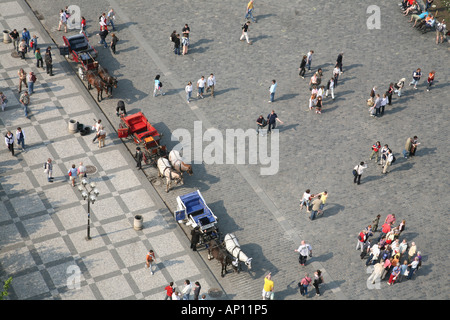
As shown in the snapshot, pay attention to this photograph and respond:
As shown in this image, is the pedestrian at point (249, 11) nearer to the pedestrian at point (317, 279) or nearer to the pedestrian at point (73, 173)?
the pedestrian at point (73, 173)

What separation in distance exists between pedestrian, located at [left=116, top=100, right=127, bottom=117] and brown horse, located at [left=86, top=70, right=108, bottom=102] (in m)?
1.78

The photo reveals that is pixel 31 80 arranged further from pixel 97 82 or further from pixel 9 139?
pixel 9 139

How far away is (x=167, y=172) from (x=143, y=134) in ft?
10.8

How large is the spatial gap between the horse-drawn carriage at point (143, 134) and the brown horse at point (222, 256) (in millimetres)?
7182

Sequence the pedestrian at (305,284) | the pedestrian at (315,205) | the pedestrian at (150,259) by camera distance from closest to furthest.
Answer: the pedestrian at (305,284) → the pedestrian at (150,259) → the pedestrian at (315,205)

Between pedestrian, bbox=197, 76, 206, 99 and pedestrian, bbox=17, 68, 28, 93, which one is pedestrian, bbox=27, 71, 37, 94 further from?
pedestrian, bbox=197, 76, 206, 99

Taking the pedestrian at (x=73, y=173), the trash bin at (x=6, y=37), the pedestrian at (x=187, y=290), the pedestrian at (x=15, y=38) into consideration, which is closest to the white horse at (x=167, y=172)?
the pedestrian at (x=73, y=173)

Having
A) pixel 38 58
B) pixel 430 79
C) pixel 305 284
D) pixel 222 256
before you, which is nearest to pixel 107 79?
pixel 38 58

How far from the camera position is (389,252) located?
38.4 meters

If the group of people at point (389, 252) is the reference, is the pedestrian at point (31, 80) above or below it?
above

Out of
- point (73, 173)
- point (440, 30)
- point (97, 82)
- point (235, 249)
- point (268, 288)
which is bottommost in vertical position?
point (268, 288)

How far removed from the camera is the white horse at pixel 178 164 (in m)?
42.0

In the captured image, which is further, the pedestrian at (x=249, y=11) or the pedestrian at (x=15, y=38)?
the pedestrian at (x=249, y=11)

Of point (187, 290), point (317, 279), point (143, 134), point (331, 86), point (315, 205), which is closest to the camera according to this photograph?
point (187, 290)
